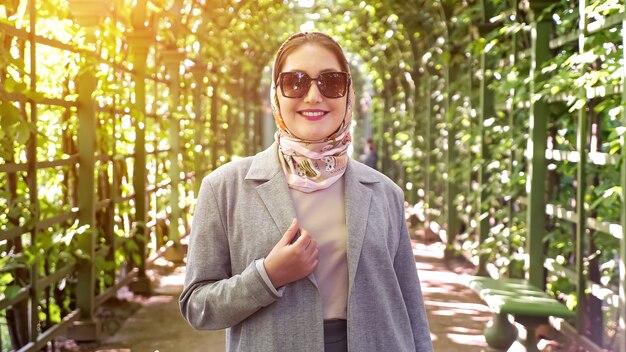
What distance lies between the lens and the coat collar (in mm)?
1914

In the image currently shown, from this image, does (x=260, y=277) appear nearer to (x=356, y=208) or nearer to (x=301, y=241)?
(x=301, y=241)

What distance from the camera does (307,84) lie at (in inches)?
76.1

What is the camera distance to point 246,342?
6.31 ft

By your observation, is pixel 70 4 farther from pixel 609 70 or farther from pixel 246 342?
pixel 246 342

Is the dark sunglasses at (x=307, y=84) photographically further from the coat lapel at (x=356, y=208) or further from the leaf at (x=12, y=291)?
the leaf at (x=12, y=291)

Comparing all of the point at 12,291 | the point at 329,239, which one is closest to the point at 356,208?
the point at 329,239

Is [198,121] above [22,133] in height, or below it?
above

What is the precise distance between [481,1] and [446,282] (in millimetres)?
2720

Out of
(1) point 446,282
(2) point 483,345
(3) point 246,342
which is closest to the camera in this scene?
(3) point 246,342

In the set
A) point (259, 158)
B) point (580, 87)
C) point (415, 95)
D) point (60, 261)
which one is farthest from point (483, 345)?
point (415, 95)

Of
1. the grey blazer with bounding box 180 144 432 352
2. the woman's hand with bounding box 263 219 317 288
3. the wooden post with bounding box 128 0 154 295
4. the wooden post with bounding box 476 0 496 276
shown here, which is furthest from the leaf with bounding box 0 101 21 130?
the wooden post with bounding box 476 0 496 276

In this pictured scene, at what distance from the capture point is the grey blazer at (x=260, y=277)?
1879 mm

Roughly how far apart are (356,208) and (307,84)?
0.31 metres

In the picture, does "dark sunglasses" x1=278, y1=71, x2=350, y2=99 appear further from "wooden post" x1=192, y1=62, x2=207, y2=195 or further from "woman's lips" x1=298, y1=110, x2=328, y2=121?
"wooden post" x1=192, y1=62, x2=207, y2=195
